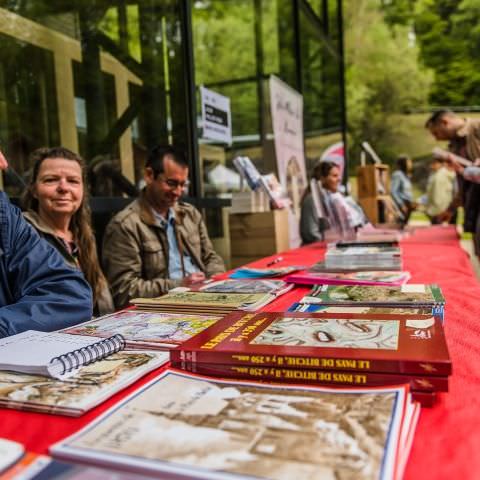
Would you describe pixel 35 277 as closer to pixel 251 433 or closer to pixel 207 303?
pixel 207 303

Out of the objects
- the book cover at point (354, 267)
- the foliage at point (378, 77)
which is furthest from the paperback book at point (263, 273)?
the foliage at point (378, 77)

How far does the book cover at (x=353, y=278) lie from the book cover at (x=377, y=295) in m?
0.09

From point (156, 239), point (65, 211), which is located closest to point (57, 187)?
point (65, 211)

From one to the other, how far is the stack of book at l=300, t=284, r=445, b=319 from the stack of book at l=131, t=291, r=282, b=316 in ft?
0.37

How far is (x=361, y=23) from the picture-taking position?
49.4 feet

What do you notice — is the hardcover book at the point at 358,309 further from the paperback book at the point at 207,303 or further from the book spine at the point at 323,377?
the book spine at the point at 323,377

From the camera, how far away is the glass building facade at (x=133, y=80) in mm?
2184

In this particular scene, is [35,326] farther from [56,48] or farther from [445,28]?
[445,28]

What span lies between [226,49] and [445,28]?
44.0 ft

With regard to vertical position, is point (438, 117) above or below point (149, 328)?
above

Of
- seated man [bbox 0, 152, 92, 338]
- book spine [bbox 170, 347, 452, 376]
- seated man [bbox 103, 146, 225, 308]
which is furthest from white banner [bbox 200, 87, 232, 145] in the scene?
book spine [bbox 170, 347, 452, 376]

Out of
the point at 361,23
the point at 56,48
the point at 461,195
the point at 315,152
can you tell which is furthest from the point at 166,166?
the point at 361,23

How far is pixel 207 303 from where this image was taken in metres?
1.10

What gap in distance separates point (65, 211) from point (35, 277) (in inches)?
21.5
